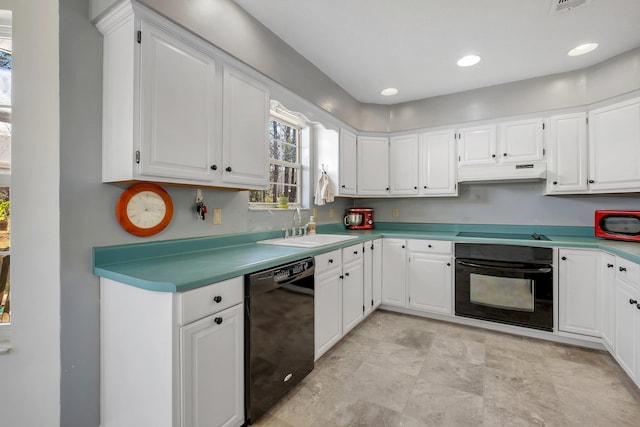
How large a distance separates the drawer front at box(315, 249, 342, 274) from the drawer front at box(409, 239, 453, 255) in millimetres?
1071

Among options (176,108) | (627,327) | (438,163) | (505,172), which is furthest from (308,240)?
(627,327)

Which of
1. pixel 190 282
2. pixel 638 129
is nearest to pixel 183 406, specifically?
pixel 190 282

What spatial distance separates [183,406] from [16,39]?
6.14 ft

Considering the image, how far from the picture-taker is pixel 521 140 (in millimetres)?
2922

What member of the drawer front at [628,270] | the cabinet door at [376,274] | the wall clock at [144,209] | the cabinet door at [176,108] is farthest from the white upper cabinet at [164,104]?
the drawer front at [628,270]

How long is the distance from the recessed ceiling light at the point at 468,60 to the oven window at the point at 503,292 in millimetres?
1965

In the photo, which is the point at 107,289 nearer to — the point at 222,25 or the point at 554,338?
the point at 222,25

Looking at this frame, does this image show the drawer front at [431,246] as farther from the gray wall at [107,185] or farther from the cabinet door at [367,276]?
the gray wall at [107,185]

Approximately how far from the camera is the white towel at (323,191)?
10.1 ft

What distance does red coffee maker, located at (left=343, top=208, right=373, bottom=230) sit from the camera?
3.66 m

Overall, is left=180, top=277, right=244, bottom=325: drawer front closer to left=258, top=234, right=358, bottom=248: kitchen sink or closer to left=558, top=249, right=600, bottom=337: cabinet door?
left=258, top=234, right=358, bottom=248: kitchen sink

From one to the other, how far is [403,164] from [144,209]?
2831mm

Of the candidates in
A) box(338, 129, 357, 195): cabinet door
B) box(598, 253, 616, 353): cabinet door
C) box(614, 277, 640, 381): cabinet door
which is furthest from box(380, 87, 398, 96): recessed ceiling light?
box(614, 277, 640, 381): cabinet door

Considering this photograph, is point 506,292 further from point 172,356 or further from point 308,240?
point 172,356
